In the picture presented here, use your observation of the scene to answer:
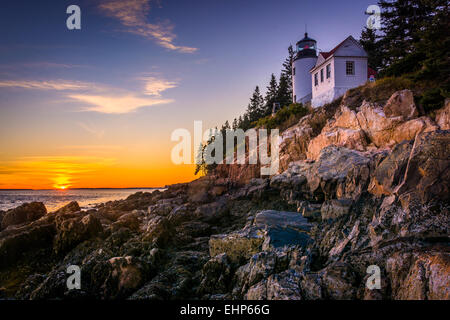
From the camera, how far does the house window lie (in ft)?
86.1

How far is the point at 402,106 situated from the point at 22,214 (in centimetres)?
2417

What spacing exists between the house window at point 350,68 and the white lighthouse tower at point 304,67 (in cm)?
797

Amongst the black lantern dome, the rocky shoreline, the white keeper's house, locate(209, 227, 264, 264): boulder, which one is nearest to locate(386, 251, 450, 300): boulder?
the rocky shoreline

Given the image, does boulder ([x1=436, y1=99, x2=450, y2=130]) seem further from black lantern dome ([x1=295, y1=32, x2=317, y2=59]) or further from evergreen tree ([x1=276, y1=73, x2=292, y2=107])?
evergreen tree ([x1=276, y1=73, x2=292, y2=107])

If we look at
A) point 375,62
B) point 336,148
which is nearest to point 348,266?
point 336,148

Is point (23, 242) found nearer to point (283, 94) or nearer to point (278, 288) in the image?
point (278, 288)

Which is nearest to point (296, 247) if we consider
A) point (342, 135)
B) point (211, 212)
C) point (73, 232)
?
point (211, 212)

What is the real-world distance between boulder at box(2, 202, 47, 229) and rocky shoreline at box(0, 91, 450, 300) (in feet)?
21.2

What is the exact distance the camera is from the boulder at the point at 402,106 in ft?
50.8

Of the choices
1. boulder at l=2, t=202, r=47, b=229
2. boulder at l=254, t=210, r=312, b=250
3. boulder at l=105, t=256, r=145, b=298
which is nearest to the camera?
boulder at l=105, t=256, r=145, b=298

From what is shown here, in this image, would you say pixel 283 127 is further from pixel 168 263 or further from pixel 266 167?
pixel 168 263

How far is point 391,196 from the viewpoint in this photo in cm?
662

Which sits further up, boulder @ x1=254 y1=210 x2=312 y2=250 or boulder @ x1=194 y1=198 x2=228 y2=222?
boulder @ x1=254 y1=210 x2=312 y2=250

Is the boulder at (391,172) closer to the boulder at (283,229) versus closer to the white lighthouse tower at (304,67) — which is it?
the boulder at (283,229)
